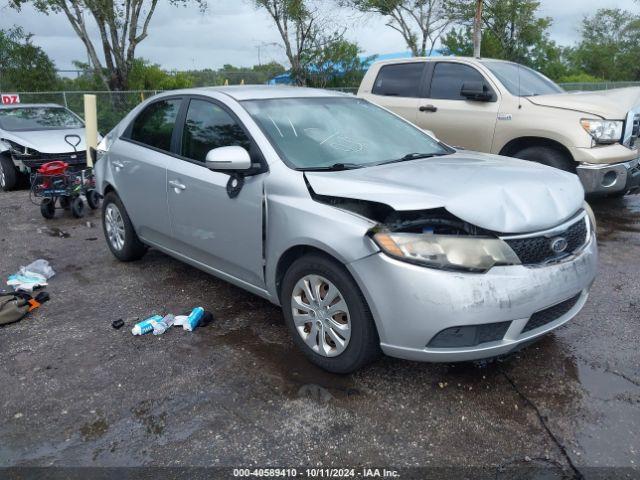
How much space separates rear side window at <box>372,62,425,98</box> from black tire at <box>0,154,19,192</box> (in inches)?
255

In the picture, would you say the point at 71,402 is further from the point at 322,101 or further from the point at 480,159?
the point at 480,159

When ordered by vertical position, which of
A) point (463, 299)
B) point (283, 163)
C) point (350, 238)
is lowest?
point (463, 299)

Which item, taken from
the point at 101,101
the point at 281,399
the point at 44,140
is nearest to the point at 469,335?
the point at 281,399

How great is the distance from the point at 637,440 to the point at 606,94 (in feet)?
17.5

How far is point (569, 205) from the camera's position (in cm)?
306

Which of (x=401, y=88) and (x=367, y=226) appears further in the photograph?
(x=401, y=88)

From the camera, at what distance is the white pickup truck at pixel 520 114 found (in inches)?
235

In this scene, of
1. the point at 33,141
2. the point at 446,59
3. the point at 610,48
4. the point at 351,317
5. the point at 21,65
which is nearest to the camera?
the point at 351,317

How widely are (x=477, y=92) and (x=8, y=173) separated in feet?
26.2

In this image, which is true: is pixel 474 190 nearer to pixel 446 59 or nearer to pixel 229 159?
pixel 229 159

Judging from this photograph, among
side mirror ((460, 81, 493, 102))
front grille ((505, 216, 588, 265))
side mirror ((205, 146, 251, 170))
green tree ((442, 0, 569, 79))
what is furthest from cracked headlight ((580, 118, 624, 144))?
green tree ((442, 0, 569, 79))

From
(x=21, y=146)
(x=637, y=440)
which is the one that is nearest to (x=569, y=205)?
(x=637, y=440)

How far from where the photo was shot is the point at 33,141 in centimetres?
930

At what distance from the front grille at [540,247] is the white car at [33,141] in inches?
308
